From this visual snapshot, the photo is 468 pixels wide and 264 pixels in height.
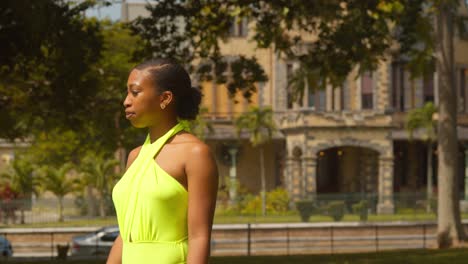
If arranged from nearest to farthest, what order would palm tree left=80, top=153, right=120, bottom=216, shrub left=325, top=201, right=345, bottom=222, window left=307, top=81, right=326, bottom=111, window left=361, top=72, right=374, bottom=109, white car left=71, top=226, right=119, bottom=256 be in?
1. white car left=71, top=226, right=119, bottom=256
2. shrub left=325, top=201, right=345, bottom=222
3. palm tree left=80, top=153, right=120, bottom=216
4. window left=307, top=81, right=326, bottom=111
5. window left=361, top=72, right=374, bottom=109

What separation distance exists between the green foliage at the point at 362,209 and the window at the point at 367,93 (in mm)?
17413

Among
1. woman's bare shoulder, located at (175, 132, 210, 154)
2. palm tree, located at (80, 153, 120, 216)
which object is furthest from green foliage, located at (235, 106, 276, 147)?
woman's bare shoulder, located at (175, 132, 210, 154)

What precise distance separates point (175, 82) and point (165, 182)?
0.43 metres

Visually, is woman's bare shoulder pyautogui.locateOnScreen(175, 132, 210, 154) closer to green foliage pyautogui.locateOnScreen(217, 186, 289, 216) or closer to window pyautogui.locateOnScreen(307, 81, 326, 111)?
green foliage pyautogui.locateOnScreen(217, 186, 289, 216)

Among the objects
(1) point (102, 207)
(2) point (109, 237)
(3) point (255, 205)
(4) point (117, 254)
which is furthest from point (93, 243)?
(4) point (117, 254)

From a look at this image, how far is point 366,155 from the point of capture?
66.3 metres

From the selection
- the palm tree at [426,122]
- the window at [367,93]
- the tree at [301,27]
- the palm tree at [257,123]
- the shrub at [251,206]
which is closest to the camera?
the tree at [301,27]

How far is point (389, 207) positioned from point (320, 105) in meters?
16.8

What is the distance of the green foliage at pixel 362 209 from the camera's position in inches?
1826

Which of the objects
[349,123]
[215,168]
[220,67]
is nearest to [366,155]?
[349,123]

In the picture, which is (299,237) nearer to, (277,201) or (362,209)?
(362,209)

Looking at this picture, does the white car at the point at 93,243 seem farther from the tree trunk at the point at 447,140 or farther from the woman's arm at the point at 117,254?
the woman's arm at the point at 117,254

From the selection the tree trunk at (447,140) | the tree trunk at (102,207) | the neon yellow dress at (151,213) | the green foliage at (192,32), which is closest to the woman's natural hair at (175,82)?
the neon yellow dress at (151,213)

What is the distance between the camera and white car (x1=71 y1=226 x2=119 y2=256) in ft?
113
